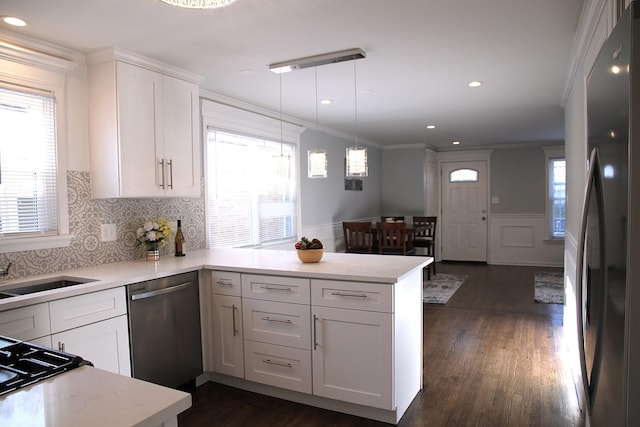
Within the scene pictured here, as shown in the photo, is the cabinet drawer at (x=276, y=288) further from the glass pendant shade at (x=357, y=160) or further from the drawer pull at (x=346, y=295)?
the glass pendant shade at (x=357, y=160)

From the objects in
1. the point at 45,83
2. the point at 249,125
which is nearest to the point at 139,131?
the point at 45,83

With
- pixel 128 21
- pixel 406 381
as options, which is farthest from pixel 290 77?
pixel 406 381

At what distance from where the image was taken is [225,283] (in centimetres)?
296

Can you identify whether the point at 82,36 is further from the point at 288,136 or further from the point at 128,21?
the point at 288,136

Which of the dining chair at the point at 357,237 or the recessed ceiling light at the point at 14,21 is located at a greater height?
the recessed ceiling light at the point at 14,21

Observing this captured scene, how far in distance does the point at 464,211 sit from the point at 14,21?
26.1 ft

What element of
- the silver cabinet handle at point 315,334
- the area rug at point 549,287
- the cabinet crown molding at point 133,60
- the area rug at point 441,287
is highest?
the cabinet crown molding at point 133,60

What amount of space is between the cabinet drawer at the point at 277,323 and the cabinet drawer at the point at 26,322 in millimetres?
1136

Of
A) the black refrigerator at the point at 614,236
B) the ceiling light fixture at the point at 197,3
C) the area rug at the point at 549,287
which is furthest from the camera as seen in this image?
the area rug at the point at 549,287

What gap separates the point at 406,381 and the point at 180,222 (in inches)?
83.2

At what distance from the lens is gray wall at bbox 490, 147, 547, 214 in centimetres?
823

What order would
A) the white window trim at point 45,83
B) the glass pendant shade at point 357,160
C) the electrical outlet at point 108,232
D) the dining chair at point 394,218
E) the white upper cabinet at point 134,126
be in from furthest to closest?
the dining chair at point 394,218
the glass pendant shade at point 357,160
the electrical outlet at point 108,232
the white upper cabinet at point 134,126
the white window trim at point 45,83

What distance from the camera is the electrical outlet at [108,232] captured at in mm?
3061

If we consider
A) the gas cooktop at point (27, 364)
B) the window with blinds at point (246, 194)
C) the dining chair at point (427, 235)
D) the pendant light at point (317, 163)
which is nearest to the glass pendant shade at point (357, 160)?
the pendant light at point (317, 163)
